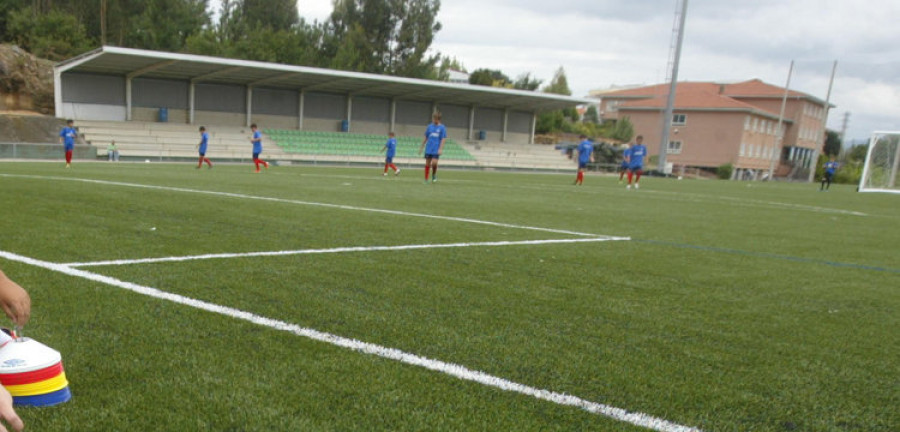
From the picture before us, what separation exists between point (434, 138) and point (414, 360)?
1456cm

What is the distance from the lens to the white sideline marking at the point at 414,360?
230 centimetres

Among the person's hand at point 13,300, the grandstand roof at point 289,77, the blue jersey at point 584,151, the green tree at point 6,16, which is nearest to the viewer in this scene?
the person's hand at point 13,300

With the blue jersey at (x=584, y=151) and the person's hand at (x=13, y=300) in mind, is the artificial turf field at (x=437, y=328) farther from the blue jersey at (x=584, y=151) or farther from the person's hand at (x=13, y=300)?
the blue jersey at (x=584, y=151)

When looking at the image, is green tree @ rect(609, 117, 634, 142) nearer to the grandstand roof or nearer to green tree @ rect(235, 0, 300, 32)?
the grandstand roof

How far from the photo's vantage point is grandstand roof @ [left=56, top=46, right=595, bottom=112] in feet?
99.0

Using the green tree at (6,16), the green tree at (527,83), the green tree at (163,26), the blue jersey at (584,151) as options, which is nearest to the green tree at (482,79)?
the green tree at (527,83)

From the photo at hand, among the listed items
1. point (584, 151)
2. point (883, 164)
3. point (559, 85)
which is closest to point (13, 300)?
point (584, 151)

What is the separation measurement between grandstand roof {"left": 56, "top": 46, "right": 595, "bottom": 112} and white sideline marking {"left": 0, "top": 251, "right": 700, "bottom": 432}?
2819cm

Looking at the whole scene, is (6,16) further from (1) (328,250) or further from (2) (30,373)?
(2) (30,373)

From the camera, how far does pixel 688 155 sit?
64688 millimetres

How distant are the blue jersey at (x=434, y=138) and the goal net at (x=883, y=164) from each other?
1602 centimetres

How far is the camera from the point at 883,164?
886 inches

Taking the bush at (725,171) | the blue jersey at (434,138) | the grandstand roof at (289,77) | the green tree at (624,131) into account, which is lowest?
the bush at (725,171)

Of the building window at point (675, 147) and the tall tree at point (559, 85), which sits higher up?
the tall tree at point (559, 85)
